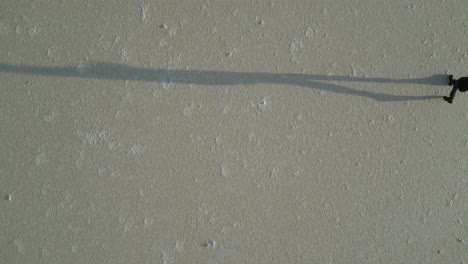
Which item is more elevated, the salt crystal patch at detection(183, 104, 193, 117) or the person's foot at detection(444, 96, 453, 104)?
the person's foot at detection(444, 96, 453, 104)

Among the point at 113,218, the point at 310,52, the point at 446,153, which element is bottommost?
the point at 113,218

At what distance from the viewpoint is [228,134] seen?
2.76 ft

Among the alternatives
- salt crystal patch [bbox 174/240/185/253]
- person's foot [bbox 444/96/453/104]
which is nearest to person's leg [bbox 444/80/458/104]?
person's foot [bbox 444/96/453/104]

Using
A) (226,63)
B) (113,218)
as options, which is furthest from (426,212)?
(113,218)

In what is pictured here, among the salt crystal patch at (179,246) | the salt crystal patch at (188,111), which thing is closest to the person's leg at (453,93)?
the salt crystal patch at (188,111)

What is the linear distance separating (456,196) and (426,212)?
3.3 inches

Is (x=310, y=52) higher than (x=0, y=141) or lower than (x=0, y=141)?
higher

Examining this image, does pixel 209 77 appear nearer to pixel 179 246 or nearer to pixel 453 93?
pixel 179 246

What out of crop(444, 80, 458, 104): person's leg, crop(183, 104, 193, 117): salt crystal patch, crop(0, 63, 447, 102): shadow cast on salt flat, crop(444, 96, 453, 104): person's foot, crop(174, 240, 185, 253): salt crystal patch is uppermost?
crop(444, 80, 458, 104): person's leg

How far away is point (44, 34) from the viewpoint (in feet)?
2.76

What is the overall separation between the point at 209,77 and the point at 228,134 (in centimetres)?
15

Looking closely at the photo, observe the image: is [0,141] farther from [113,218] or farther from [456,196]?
[456,196]

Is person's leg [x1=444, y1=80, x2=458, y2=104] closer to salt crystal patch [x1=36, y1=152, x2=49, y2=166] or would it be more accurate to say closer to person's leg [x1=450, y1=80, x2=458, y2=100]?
person's leg [x1=450, y1=80, x2=458, y2=100]

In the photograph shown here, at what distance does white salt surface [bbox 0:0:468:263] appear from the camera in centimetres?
83
